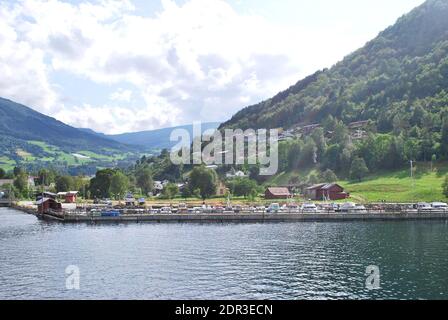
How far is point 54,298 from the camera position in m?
41.5

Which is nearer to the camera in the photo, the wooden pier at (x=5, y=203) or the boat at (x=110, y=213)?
the boat at (x=110, y=213)

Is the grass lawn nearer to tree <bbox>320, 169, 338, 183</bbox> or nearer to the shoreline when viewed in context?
tree <bbox>320, 169, 338, 183</bbox>

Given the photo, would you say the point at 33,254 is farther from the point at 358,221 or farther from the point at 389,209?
the point at 389,209

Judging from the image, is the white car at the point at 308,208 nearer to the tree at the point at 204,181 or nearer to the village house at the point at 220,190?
the tree at the point at 204,181

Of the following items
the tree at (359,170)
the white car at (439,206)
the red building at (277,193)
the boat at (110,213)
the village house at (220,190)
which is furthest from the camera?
the village house at (220,190)

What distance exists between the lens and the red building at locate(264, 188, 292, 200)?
5714 inches

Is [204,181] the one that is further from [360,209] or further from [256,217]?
[360,209]

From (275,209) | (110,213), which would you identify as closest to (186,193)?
(110,213)

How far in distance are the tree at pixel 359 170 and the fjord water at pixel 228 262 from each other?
6283cm

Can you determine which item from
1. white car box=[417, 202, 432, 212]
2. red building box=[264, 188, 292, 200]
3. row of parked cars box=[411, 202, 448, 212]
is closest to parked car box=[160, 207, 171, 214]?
red building box=[264, 188, 292, 200]

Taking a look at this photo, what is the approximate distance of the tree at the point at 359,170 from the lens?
15112cm

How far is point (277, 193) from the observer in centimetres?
14600

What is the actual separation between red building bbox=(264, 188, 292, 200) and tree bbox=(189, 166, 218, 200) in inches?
680

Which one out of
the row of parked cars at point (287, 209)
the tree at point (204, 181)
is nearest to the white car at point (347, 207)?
the row of parked cars at point (287, 209)
